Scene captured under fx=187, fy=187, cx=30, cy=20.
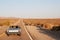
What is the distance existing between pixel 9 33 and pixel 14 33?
2.33ft

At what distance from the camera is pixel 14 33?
84.9 feet

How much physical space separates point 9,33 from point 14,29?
912 mm

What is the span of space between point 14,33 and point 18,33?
55cm

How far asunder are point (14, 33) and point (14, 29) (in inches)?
21.8

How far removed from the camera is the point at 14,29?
25.9m

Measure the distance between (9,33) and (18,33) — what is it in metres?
1.26

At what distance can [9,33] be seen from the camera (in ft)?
85.3

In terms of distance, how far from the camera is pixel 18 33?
2588 cm
